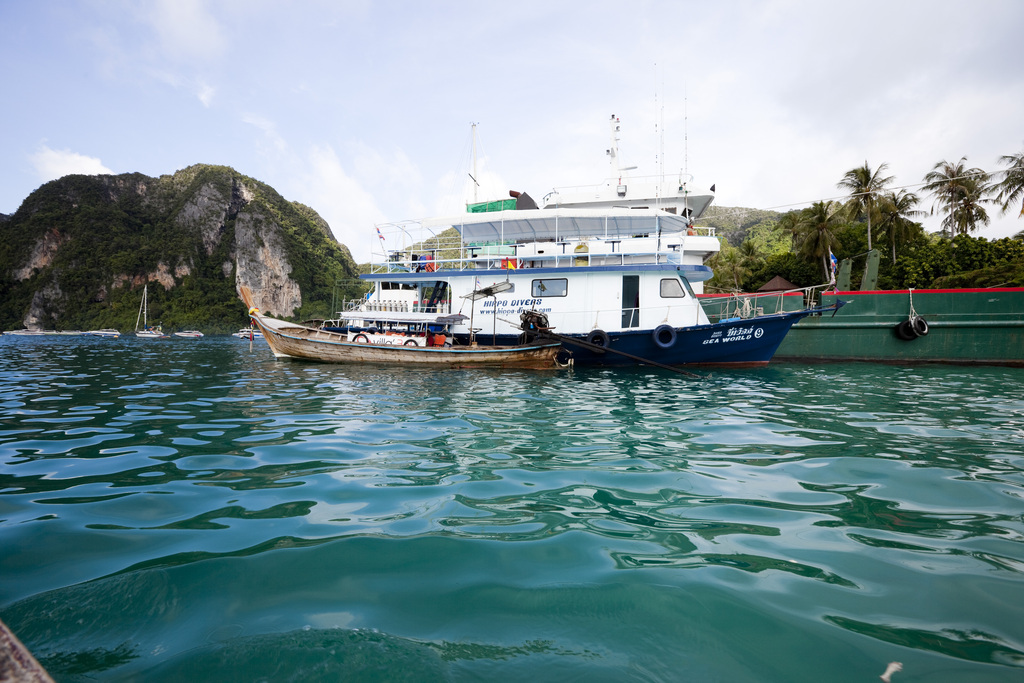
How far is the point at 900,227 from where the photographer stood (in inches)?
1345

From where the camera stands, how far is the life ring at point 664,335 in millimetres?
13055

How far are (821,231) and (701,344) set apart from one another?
2935 centimetres

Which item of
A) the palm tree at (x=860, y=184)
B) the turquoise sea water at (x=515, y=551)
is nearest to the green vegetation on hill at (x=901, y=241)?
the palm tree at (x=860, y=184)

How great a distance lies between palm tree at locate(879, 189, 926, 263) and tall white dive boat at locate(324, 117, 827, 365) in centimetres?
2475

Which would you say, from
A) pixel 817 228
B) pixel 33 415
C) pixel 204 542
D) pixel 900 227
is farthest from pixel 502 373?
pixel 900 227

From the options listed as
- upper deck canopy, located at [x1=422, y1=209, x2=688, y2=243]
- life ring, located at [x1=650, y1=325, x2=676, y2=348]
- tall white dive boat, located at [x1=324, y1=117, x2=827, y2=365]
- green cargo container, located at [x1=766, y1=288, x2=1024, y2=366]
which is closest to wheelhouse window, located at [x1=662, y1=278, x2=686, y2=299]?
tall white dive boat, located at [x1=324, y1=117, x2=827, y2=365]

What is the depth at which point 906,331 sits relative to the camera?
15.1 metres

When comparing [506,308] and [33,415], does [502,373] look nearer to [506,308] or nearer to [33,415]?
[506,308]

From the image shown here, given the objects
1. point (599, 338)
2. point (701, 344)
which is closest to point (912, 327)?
point (701, 344)

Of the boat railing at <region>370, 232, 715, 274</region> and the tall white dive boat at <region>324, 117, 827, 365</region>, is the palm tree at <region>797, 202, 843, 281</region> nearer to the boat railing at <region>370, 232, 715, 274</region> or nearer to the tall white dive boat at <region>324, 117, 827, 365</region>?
the tall white dive boat at <region>324, 117, 827, 365</region>

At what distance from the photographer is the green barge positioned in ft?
47.2

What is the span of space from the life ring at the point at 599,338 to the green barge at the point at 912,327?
4.12m

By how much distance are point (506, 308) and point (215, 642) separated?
554 inches

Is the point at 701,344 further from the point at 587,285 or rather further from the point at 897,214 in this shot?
the point at 897,214
